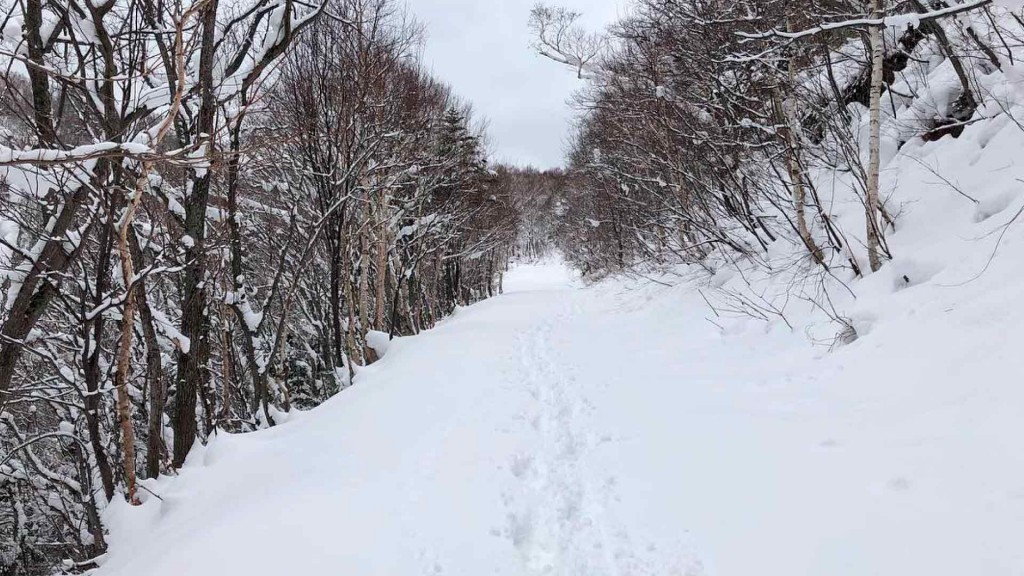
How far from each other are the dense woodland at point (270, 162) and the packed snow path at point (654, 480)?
65.1 inches

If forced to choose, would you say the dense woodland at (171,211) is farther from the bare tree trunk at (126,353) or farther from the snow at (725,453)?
the snow at (725,453)

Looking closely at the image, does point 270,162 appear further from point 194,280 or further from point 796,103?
point 796,103

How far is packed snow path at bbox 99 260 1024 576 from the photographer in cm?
238

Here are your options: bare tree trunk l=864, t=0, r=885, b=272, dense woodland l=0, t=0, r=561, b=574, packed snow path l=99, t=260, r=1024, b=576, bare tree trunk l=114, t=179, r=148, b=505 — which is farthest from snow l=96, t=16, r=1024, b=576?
dense woodland l=0, t=0, r=561, b=574

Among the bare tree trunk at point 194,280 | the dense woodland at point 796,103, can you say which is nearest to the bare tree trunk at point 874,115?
the dense woodland at point 796,103

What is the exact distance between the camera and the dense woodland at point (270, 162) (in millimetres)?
3908

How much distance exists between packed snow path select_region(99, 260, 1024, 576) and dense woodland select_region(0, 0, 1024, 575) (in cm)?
165

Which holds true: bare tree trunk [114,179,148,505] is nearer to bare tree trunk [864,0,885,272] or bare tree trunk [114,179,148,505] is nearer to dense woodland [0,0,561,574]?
dense woodland [0,0,561,574]

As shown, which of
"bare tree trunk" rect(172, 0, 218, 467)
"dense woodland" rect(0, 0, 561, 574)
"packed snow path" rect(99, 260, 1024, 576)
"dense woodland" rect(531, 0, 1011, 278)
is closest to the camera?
"packed snow path" rect(99, 260, 1024, 576)

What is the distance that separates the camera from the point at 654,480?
3.46 m

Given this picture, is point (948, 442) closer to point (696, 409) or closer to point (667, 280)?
point (696, 409)

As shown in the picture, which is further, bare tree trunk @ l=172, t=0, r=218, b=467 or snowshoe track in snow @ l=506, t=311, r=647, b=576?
bare tree trunk @ l=172, t=0, r=218, b=467

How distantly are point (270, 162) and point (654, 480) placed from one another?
21.7 ft

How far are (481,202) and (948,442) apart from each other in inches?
A: 682
